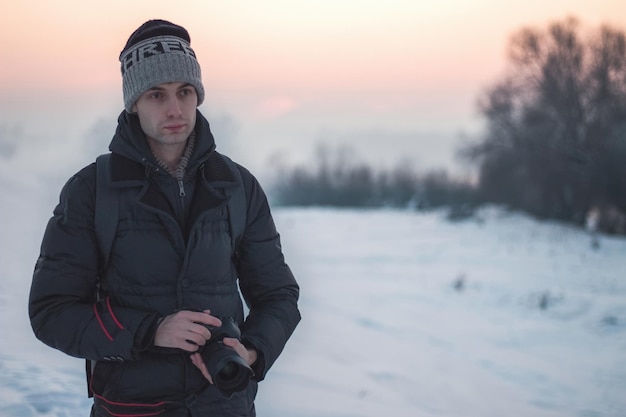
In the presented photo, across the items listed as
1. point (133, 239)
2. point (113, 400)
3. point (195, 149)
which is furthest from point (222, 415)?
point (195, 149)

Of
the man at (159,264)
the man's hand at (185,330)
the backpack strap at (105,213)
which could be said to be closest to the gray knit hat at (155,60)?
the man at (159,264)

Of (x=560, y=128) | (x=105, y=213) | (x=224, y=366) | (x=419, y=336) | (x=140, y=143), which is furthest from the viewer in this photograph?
(x=560, y=128)

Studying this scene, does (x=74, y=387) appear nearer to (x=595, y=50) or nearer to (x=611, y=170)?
(x=611, y=170)

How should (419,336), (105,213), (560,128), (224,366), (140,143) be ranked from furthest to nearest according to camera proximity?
1. (560,128)
2. (419,336)
3. (140,143)
4. (105,213)
5. (224,366)

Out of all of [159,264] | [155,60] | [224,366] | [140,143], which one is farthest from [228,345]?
[155,60]

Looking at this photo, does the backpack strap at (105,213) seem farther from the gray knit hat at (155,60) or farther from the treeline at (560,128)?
the treeline at (560,128)

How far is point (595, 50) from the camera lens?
23.9 meters

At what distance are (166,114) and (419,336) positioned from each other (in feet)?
19.6

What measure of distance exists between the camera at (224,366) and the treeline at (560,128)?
21466 millimetres

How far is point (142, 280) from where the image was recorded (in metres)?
1.75

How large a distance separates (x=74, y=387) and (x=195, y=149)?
2169 millimetres

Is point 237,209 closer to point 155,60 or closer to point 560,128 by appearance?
point 155,60

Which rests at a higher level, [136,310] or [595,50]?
[595,50]

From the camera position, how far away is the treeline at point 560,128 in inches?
875
